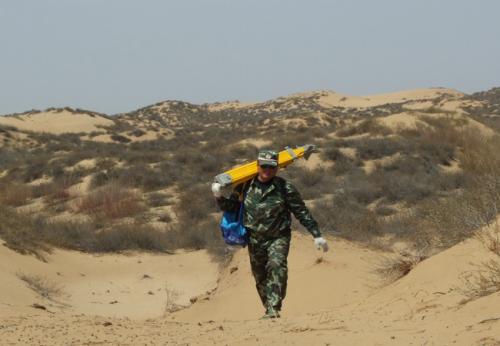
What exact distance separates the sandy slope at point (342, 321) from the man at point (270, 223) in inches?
14.3

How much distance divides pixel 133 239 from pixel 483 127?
17.2m

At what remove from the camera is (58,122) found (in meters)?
51.8

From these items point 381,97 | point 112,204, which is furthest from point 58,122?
point 381,97

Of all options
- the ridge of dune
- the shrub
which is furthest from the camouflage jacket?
the ridge of dune

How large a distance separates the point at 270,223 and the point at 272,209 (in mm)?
137

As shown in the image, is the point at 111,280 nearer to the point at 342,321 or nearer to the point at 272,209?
the point at 272,209

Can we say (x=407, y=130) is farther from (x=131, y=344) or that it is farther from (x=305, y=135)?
(x=131, y=344)

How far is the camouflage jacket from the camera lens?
586cm

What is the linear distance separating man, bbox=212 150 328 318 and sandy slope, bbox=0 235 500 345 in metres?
0.36

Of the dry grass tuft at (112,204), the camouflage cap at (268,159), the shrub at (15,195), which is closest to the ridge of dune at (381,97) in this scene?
the shrub at (15,195)

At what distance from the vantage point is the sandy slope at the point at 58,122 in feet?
Result: 156

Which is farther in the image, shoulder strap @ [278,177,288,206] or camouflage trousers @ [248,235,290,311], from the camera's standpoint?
shoulder strap @ [278,177,288,206]

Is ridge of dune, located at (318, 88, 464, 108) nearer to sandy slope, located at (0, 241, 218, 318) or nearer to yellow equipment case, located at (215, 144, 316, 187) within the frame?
sandy slope, located at (0, 241, 218, 318)

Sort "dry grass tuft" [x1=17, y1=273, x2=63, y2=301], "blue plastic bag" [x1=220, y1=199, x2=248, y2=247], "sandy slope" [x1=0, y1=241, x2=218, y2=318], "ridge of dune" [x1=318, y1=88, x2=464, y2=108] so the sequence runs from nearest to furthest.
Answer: "blue plastic bag" [x1=220, y1=199, x2=248, y2=247]
"sandy slope" [x1=0, y1=241, x2=218, y2=318]
"dry grass tuft" [x1=17, y1=273, x2=63, y2=301]
"ridge of dune" [x1=318, y1=88, x2=464, y2=108]
